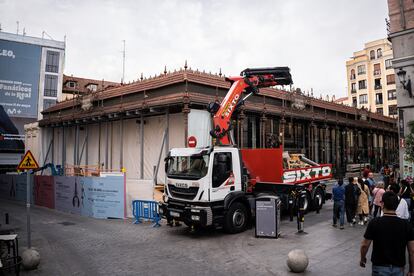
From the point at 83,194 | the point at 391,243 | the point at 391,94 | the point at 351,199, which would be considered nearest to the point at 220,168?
the point at 351,199

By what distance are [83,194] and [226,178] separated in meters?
8.64

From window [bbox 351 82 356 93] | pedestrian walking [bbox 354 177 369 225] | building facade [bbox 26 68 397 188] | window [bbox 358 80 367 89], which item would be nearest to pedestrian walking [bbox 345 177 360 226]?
pedestrian walking [bbox 354 177 369 225]

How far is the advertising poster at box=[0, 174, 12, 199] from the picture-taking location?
2533 cm

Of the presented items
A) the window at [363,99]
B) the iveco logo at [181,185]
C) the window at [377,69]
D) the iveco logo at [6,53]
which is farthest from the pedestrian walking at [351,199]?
the window at [363,99]

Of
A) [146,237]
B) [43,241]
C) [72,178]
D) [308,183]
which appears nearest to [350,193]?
[308,183]

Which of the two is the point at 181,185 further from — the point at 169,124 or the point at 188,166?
the point at 169,124

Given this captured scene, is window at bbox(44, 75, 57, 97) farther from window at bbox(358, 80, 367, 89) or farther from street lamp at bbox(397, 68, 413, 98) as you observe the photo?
window at bbox(358, 80, 367, 89)

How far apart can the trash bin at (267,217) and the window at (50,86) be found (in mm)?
45955

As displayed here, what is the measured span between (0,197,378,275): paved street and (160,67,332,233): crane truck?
0.78 meters

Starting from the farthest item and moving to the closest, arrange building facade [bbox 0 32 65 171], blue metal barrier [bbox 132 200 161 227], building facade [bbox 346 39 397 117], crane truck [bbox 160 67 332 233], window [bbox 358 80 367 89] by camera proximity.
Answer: window [bbox 358 80 367 89]
building facade [bbox 346 39 397 117]
building facade [bbox 0 32 65 171]
blue metal barrier [bbox 132 200 161 227]
crane truck [bbox 160 67 332 233]

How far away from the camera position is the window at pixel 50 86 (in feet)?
158

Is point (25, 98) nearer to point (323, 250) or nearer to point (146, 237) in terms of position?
point (146, 237)

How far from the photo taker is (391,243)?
430cm

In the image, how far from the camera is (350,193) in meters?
11.5
